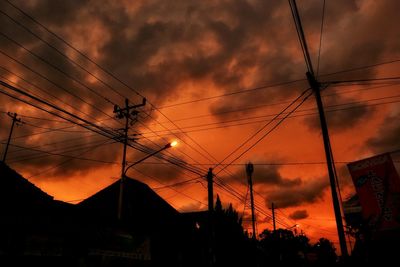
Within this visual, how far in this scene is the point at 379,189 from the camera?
1323 centimetres

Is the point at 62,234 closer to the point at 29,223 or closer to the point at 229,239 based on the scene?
the point at 29,223

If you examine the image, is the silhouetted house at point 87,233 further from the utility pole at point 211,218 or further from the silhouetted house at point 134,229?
the utility pole at point 211,218

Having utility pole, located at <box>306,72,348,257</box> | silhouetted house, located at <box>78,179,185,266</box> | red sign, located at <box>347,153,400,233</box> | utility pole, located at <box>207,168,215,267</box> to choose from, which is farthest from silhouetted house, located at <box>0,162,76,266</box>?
red sign, located at <box>347,153,400,233</box>

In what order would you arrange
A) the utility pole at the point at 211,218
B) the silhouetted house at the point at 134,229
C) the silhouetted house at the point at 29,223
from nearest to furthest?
the silhouetted house at the point at 29,223
the silhouetted house at the point at 134,229
the utility pole at the point at 211,218

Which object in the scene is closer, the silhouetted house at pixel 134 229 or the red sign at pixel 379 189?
the red sign at pixel 379 189

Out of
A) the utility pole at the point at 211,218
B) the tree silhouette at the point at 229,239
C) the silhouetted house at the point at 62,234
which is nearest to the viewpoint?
the silhouetted house at the point at 62,234

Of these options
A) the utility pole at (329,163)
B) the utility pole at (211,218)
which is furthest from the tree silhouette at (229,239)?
the utility pole at (329,163)

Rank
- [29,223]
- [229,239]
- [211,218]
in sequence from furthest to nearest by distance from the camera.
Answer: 1. [229,239]
2. [211,218]
3. [29,223]

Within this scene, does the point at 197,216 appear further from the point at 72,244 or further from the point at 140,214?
the point at 72,244

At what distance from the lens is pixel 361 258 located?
19.5 meters

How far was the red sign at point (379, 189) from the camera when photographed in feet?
41.7

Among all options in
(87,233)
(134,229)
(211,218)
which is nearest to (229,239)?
(211,218)

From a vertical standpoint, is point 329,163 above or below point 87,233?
above

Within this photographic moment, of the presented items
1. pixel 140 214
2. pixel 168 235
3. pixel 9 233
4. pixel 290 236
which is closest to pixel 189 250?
pixel 168 235
